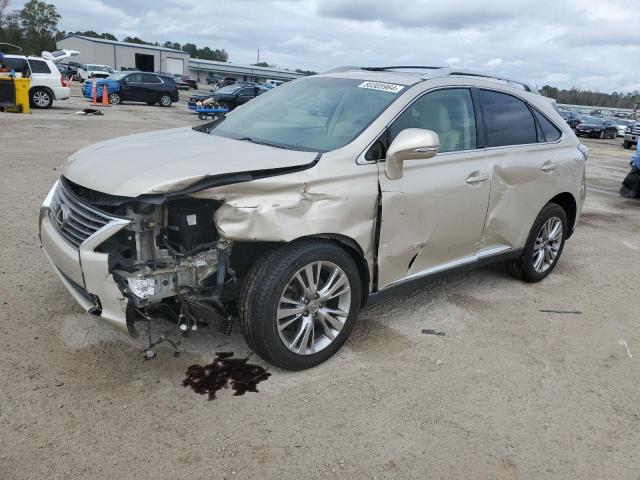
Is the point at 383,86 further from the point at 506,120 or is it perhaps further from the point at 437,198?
the point at 506,120

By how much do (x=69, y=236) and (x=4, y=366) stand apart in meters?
0.86

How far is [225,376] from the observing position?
321 centimetres

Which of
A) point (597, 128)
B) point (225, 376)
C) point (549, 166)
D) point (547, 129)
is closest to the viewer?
point (225, 376)

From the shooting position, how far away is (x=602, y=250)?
6469 mm

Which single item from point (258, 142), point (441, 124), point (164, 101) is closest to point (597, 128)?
point (164, 101)

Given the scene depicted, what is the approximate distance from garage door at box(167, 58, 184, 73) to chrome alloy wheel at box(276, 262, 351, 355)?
7809cm

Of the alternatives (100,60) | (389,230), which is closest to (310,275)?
(389,230)

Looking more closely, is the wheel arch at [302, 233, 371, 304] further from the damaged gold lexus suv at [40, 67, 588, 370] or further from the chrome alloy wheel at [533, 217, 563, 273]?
the chrome alloy wheel at [533, 217, 563, 273]

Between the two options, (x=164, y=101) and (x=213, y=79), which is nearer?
(x=164, y=101)

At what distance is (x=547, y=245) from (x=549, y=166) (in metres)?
0.79

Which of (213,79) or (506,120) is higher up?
(213,79)

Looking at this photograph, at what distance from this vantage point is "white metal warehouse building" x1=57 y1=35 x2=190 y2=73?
72188 mm

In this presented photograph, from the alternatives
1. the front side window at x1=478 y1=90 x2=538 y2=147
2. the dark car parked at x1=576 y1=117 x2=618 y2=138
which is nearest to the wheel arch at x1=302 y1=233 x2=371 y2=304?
the front side window at x1=478 y1=90 x2=538 y2=147

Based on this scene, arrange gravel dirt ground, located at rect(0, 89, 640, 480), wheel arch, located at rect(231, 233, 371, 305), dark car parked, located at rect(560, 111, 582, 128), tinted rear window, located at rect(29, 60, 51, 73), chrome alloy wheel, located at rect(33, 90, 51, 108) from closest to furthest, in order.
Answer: gravel dirt ground, located at rect(0, 89, 640, 480) < wheel arch, located at rect(231, 233, 371, 305) < tinted rear window, located at rect(29, 60, 51, 73) < chrome alloy wheel, located at rect(33, 90, 51, 108) < dark car parked, located at rect(560, 111, 582, 128)
